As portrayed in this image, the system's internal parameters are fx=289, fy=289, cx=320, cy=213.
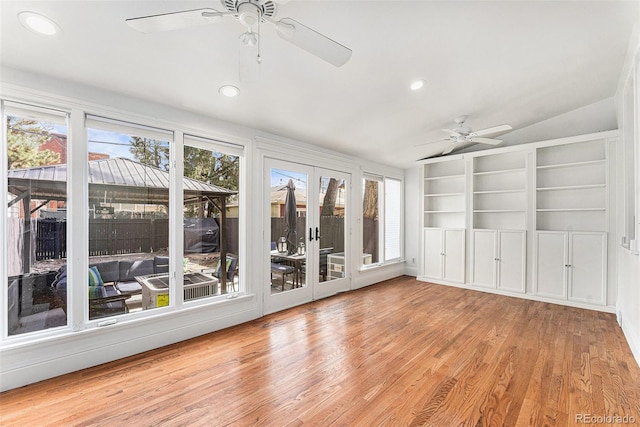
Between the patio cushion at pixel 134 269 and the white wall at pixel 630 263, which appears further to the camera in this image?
the patio cushion at pixel 134 269

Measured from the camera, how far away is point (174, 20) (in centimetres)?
145

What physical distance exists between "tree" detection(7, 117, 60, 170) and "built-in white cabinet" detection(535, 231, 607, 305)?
20.5 feet

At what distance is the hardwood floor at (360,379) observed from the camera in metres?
1.93

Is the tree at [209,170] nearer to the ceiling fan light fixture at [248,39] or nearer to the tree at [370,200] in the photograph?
the ceiling fan light fixture at [248,39]

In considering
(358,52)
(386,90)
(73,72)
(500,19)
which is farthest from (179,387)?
(500,19)

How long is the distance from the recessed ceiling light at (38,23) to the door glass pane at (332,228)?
3397mm

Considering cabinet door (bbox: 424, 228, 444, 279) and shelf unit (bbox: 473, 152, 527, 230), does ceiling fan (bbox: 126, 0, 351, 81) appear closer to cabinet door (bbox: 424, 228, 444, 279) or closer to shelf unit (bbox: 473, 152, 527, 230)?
shelf unit (bbox: 473, 152, 527, 230)

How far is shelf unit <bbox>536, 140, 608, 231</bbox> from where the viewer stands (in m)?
4.39

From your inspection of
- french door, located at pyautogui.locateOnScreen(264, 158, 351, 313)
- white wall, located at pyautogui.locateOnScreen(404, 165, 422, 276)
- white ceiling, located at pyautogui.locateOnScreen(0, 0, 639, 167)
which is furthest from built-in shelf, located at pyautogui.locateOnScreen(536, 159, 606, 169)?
french door, located at pyautogui.locateOnScreen(264, 158, 351, 313)

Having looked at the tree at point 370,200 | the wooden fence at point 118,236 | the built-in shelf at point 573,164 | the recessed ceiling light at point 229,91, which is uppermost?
the recessed ceiling light at point 229,91

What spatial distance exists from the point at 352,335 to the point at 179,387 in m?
1.75

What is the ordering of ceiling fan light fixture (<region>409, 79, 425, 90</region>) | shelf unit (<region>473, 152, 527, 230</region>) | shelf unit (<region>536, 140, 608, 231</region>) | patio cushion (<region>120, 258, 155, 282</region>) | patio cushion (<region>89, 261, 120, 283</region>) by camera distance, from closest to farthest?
patio cushion (<region>89, 261, 120, 283</region>) < patio cushion (<region>120, 258, 155, 282</region>) < ceiling fan light fixture (<region>409, 79, 425, 90</region>) < shelf unit (<region>536, 140, 608, 231</region>) < shelf unit (<region>473, 152, 527, 230</region>)

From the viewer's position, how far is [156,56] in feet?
7.41

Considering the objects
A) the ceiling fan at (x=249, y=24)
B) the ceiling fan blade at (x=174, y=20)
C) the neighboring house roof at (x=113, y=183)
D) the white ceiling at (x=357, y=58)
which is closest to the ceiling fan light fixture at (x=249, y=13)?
the ceiling fan at (x=249, y=24)
